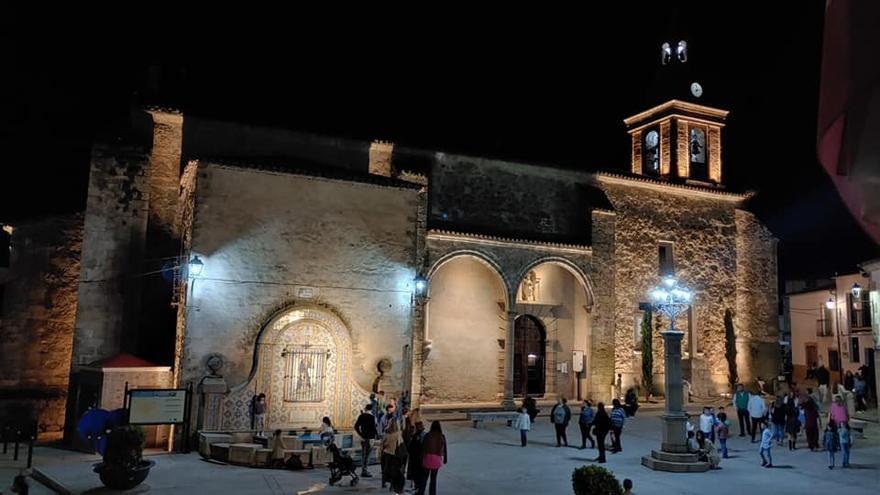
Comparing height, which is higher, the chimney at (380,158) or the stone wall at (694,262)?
the chimney at (380,158)

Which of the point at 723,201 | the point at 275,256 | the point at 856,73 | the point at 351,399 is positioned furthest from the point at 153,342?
the point at 723,201

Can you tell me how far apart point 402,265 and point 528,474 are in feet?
27.1

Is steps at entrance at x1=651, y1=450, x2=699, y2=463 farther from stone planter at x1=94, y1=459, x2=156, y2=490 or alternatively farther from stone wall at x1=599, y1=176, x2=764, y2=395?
stone wall at x1=599, y1=176, x2=764, y2=395

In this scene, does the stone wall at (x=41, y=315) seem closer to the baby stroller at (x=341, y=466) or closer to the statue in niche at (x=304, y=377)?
the statue in niche at (x=304, y=377)

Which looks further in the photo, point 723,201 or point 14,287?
point 723,201

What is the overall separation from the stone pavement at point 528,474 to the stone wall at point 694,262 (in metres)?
10.8

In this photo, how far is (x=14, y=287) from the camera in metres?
20.2

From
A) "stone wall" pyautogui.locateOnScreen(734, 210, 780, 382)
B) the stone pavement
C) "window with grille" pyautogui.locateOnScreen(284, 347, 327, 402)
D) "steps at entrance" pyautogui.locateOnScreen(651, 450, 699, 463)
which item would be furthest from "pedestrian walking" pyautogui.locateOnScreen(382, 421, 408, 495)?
"stone wall" pyautogui.locateOnScreen(734, 210, 780, 382)

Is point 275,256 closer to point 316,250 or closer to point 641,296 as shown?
point 316,250

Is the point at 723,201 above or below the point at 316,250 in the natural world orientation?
above

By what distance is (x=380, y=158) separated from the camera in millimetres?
24766

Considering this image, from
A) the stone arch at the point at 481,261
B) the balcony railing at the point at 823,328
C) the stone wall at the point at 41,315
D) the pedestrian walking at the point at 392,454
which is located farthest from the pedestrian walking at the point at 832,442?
the balcony railing at the point at 823,328

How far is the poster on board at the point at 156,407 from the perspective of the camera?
567 inches

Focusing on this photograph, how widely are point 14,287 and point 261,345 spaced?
8441mm
